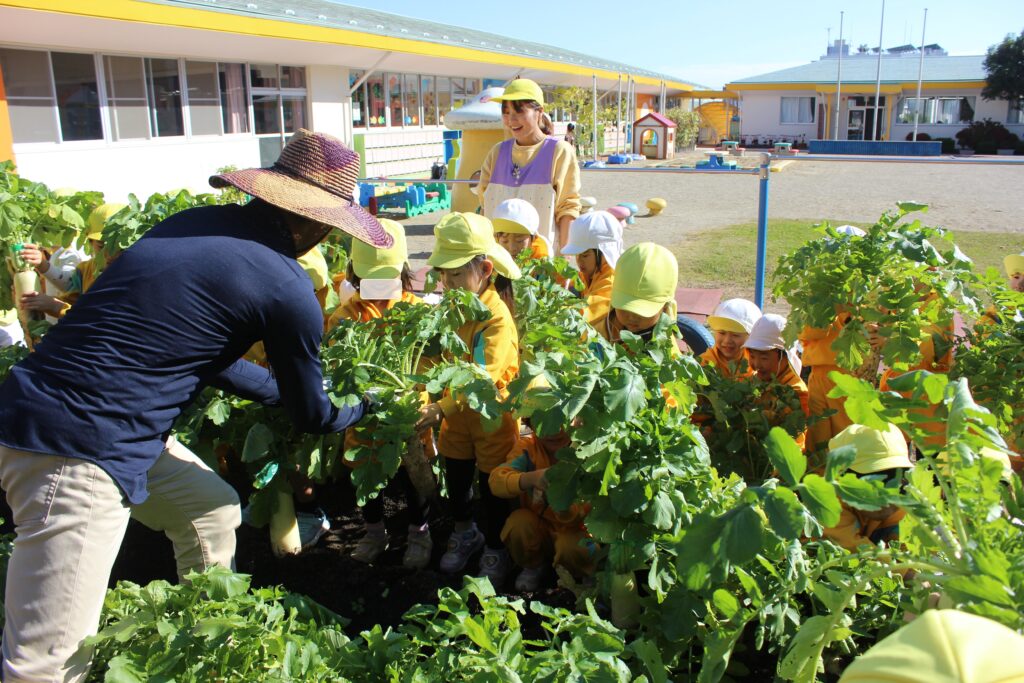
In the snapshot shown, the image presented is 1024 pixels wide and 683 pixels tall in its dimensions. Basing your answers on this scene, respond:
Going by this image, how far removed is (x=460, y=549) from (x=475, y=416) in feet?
1.82

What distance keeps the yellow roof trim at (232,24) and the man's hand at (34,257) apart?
23.4 feet

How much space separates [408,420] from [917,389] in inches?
68.5

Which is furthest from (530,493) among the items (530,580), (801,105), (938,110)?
(938,110)

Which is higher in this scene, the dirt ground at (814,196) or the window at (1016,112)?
the window at (1016,112)

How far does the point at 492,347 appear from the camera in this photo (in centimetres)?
321

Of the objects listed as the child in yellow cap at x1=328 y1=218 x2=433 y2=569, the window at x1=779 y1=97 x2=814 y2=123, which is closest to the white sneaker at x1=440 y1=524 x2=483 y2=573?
the child in yellow cap at x1=328 y1=218 x2=433 y2=569

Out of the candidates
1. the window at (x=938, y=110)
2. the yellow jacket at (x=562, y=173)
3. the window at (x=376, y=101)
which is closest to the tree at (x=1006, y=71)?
the window at (x=938, y=110)

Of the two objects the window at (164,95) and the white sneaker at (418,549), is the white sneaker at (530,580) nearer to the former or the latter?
the white sneaker at (418,549)

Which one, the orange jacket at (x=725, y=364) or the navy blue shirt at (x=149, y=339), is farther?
the orange jacket at (x=725, y=364)

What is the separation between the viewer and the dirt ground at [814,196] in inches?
506

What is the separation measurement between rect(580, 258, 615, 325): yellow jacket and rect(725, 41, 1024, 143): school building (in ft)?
129

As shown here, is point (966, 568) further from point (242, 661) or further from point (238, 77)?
point (238, 77)

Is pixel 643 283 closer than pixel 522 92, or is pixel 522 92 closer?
A: pixel 643 283

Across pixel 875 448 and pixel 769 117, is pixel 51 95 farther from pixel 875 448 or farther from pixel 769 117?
pixel 769 117
